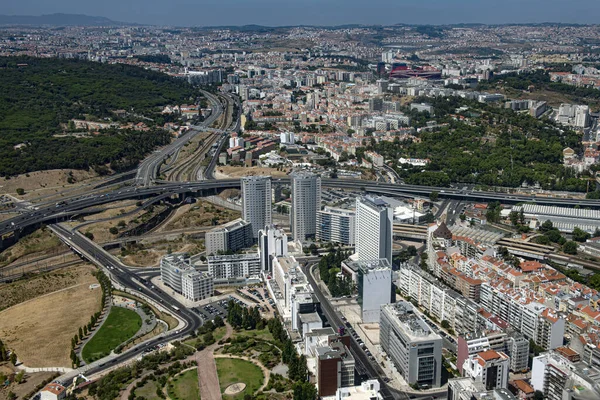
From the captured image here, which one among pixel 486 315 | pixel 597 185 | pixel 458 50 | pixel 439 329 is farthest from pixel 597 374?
pixel 458 50

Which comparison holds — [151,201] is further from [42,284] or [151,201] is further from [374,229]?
[374,229]

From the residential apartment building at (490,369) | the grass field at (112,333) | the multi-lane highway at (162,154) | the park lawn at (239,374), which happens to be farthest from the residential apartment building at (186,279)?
the multi-lane highway at (162,154)

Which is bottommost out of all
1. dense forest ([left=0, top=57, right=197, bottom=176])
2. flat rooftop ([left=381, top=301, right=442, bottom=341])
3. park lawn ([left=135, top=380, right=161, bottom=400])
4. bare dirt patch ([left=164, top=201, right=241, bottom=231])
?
park lawn ([left=135, top=380, right=161, bottom=400])

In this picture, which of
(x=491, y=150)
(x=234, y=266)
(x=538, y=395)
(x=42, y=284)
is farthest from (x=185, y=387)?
(x=491, y=150)

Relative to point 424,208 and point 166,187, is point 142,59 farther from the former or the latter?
point 424,208

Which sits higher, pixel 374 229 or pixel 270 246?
pixel 374 229

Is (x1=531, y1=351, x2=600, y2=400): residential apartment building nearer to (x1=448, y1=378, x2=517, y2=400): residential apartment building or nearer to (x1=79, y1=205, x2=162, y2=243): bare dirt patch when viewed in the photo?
(x1=448, y1=378, x2=517, y2=400): residential apartment building

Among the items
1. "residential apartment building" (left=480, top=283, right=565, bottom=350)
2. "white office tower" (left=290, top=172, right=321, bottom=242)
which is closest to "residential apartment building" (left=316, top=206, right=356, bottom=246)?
"white office tower" (left=290, top=172, right=321, bottom=242)
